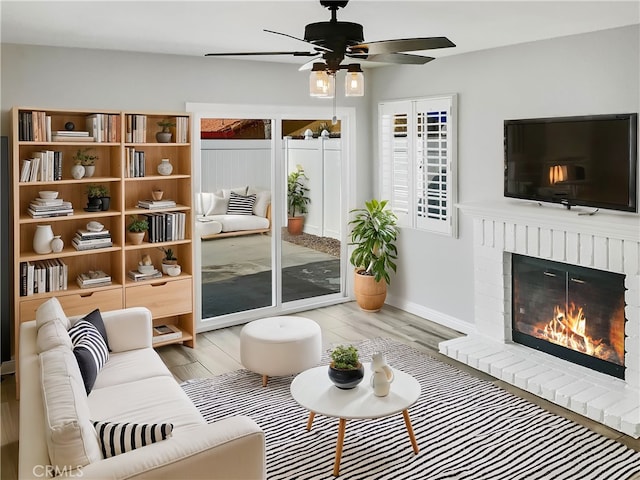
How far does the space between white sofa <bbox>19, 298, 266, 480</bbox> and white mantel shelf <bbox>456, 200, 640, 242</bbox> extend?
274cm

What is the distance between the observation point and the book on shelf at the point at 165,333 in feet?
16.1

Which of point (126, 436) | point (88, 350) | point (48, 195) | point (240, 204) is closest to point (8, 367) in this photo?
point (48, 195)

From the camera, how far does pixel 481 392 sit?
4.17 metres

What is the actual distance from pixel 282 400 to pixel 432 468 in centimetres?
121

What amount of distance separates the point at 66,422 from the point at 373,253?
166 inches

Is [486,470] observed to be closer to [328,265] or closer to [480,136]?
[480,136]

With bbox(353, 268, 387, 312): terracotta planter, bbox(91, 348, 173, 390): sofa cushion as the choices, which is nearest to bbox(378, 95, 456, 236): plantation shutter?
bbox(353, 268, 387, 312): terracotta planter

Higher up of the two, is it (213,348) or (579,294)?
(579,294)

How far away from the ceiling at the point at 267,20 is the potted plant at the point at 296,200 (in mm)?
1728

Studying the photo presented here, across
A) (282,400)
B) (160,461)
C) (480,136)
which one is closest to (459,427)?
(282,400)

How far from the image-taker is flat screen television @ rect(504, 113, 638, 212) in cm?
390

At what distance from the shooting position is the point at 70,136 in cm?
443

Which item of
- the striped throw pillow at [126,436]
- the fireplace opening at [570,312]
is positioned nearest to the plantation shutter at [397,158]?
the fireplace opening at [570,312]

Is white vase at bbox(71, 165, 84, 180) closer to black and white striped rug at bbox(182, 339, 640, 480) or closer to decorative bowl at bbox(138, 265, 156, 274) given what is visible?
decorative bowl at bbox(138, 265, 156, 274)
